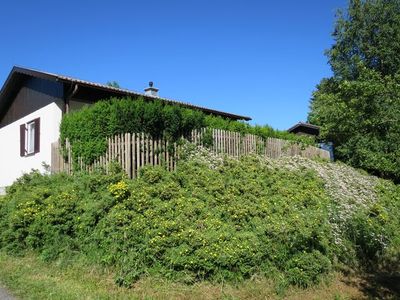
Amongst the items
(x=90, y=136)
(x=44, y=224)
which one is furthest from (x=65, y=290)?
(x=90, y=136)

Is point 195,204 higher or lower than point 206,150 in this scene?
lower

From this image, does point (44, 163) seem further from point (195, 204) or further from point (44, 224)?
point (195, 204)

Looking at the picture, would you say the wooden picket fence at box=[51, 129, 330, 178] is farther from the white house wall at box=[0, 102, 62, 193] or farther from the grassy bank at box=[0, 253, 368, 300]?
the grassy bank at box=[0, 253, 368, 300]

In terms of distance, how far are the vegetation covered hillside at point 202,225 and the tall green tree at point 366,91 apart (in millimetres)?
3379

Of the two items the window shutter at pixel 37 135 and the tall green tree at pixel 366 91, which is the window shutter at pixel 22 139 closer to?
the window shutter at pixel 37 135

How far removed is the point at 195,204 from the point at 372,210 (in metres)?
5.08

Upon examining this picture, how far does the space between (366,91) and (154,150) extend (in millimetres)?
7024

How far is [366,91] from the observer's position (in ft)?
40.9

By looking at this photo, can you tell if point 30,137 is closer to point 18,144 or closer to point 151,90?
point 18,144

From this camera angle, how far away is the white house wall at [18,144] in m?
15.1

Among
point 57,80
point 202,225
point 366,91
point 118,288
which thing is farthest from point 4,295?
point 366,91

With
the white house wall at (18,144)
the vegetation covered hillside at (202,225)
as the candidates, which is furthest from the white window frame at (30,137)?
the vegetation covered hillside at (202,225)

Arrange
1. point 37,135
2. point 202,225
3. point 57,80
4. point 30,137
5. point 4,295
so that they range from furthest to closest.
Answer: point 30,137 < point 37,135 < point 57,80 < point 202,225 < point 4,295

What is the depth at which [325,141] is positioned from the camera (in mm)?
20938
